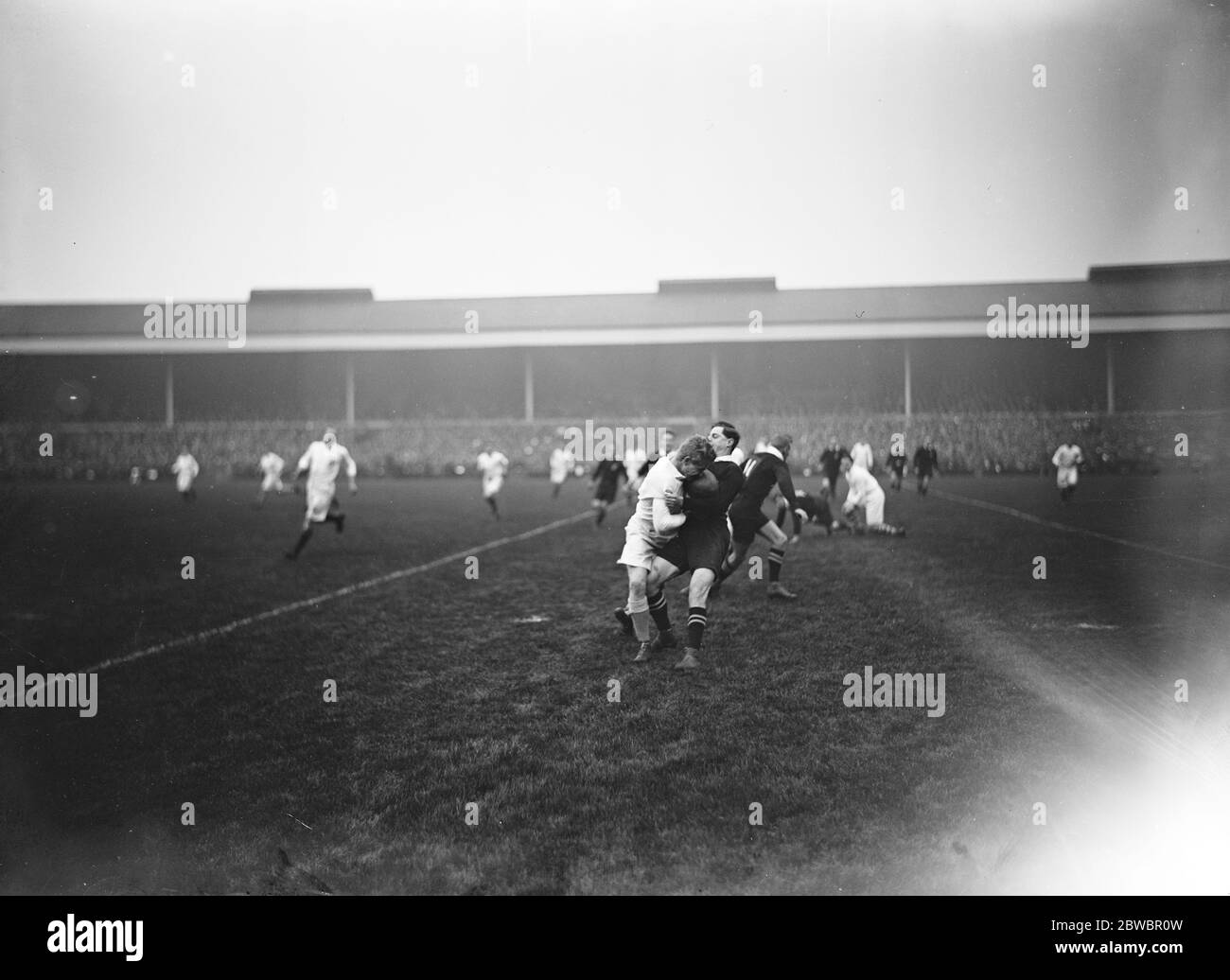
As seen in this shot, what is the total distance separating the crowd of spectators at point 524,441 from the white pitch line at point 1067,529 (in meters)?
0.52

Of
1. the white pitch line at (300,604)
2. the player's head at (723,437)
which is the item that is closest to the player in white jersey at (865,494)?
the player's head at (723,437)

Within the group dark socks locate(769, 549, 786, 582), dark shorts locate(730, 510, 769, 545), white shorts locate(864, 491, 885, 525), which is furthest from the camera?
white shorts locate(864, 491, 885, 525)

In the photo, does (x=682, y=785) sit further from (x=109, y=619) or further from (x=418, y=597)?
(x=109, y=619)

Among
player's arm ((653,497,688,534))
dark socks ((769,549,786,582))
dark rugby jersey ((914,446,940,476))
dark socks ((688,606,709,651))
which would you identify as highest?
dark rugby jersey ((914,446,940,476))

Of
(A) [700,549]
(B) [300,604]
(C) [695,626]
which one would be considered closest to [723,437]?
(A) [700,549]

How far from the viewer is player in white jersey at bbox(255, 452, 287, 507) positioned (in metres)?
13.4

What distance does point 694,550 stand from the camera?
4.96 meters

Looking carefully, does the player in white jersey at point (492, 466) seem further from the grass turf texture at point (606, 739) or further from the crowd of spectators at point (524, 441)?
the grass turf texture at point (606, 739)

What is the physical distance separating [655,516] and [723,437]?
2.18 feet

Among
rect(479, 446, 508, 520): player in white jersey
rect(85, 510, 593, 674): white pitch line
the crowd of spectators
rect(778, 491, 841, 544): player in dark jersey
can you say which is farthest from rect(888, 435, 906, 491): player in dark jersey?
rect(479, 446, 508, 520): player in white jersey

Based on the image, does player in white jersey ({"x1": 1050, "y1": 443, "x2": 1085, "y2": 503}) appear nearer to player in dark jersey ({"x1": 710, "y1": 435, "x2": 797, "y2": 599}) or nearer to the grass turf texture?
the grass turf texture

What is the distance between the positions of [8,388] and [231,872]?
123 inches

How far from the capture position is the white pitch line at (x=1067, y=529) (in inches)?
162

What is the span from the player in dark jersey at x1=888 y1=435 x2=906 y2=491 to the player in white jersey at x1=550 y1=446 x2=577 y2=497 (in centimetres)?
723
